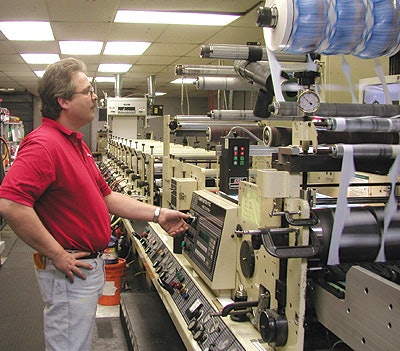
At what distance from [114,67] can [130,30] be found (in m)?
3.35

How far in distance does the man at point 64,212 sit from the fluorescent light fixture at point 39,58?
610 centimetres

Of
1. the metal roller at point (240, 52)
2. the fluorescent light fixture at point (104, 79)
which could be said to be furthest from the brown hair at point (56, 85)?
the fluorescent light fixture at point (104, 79)

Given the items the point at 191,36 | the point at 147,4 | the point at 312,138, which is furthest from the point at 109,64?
the point at 312,138

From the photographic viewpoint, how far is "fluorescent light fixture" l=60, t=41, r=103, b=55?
21.6 ft

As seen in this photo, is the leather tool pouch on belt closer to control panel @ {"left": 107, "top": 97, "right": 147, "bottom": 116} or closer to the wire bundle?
the wire bundle

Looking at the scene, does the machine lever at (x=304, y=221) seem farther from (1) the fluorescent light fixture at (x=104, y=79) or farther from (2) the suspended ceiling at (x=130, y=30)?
(1) the fluorescent light fixture at (x=104, y=79)

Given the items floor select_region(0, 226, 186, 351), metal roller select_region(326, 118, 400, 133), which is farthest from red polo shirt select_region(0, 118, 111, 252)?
metal roller select_region(326, 118, 400, 133)

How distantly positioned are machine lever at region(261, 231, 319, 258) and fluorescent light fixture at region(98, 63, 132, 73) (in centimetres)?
777

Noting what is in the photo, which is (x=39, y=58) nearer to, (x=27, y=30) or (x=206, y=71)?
(x=27, y=30)

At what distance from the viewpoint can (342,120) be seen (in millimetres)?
1280

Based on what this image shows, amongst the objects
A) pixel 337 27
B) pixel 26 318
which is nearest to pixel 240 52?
pixel 337 27

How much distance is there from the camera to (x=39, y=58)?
7.87 m

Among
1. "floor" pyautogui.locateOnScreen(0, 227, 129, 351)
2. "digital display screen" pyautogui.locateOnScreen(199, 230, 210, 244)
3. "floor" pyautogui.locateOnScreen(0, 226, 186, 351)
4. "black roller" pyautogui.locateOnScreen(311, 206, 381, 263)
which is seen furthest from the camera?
"floor" pyautogui.locateOnScreen(0, 227, 129, 351)

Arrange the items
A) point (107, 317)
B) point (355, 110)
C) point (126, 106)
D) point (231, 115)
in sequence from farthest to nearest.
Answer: point (126, 106), point (107, 317), point (231, 115), point (355, 110)
